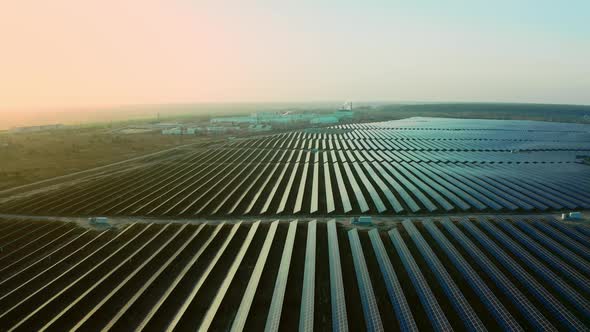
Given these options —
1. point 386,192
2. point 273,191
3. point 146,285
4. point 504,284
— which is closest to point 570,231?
point 504,284

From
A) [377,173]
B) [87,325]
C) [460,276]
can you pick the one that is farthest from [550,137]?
[87,325]

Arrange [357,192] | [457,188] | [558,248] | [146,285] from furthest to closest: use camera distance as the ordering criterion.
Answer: [457,188]
[357,192]
[558,248]
[146,285]

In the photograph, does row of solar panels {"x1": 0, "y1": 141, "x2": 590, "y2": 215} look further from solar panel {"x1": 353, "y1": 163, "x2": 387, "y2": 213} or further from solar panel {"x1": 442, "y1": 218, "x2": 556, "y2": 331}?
solar panel {"x1": 442, "y1": 218, "x2": 556, "y2": 331}

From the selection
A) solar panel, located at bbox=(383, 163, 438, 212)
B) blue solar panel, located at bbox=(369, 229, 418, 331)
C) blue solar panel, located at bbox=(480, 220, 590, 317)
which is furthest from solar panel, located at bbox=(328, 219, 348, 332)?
blue solar panel, located at bbox=(480, 220, 590, 317)

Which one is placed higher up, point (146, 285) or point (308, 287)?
A: point (308, 287)

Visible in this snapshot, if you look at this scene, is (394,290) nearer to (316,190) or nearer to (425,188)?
(316,190)

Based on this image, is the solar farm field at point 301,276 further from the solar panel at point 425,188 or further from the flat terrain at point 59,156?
the flat terrain at point 59,156
